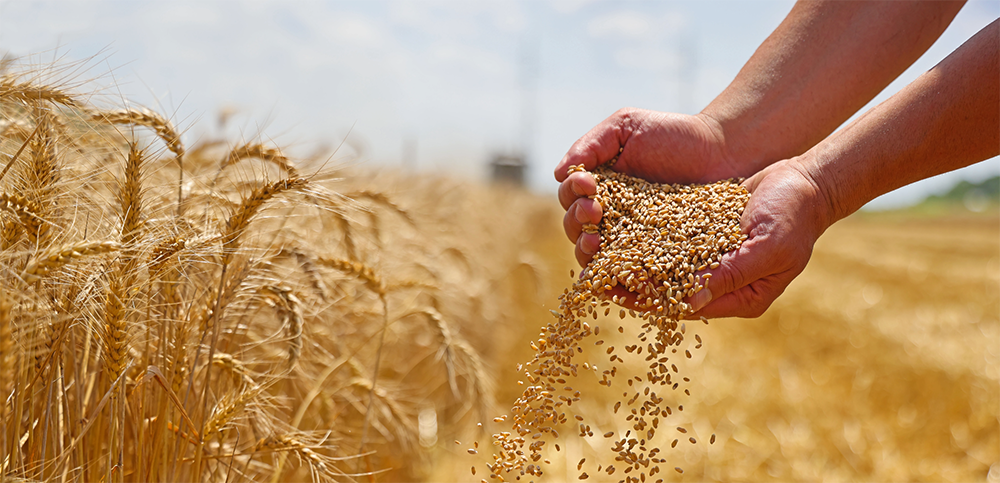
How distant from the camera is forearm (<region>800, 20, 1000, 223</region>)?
50.6 inches

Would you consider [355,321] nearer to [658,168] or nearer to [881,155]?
[658,168]

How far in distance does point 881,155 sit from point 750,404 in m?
2.61

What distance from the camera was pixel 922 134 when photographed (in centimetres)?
134

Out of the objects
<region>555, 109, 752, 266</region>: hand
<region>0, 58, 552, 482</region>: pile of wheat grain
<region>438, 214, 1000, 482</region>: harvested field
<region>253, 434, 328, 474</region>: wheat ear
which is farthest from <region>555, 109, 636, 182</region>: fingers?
<region>438, 214, 1000, 482</region>: harvested field

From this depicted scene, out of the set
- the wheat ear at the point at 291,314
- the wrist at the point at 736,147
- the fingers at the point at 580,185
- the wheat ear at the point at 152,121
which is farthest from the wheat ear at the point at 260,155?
the wrist at the point at 736,147

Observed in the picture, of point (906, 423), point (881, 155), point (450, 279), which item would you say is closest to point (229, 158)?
point (881, 155)

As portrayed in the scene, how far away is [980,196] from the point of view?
52625 millimetres

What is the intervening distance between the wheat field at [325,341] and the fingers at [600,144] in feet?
1.68

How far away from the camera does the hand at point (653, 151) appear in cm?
160

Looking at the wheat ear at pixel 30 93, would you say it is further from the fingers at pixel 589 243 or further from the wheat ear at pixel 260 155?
the fingers at pixel 589 243

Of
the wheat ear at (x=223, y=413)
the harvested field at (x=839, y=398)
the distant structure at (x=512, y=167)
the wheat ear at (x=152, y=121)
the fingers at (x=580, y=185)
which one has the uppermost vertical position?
the distant structure at (x=512, y=167)

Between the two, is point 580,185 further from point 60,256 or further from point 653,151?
point 60,256

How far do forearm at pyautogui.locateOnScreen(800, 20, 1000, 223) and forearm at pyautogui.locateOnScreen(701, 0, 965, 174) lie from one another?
32 cm

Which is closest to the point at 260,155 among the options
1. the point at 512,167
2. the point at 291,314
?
the point at 291,314
